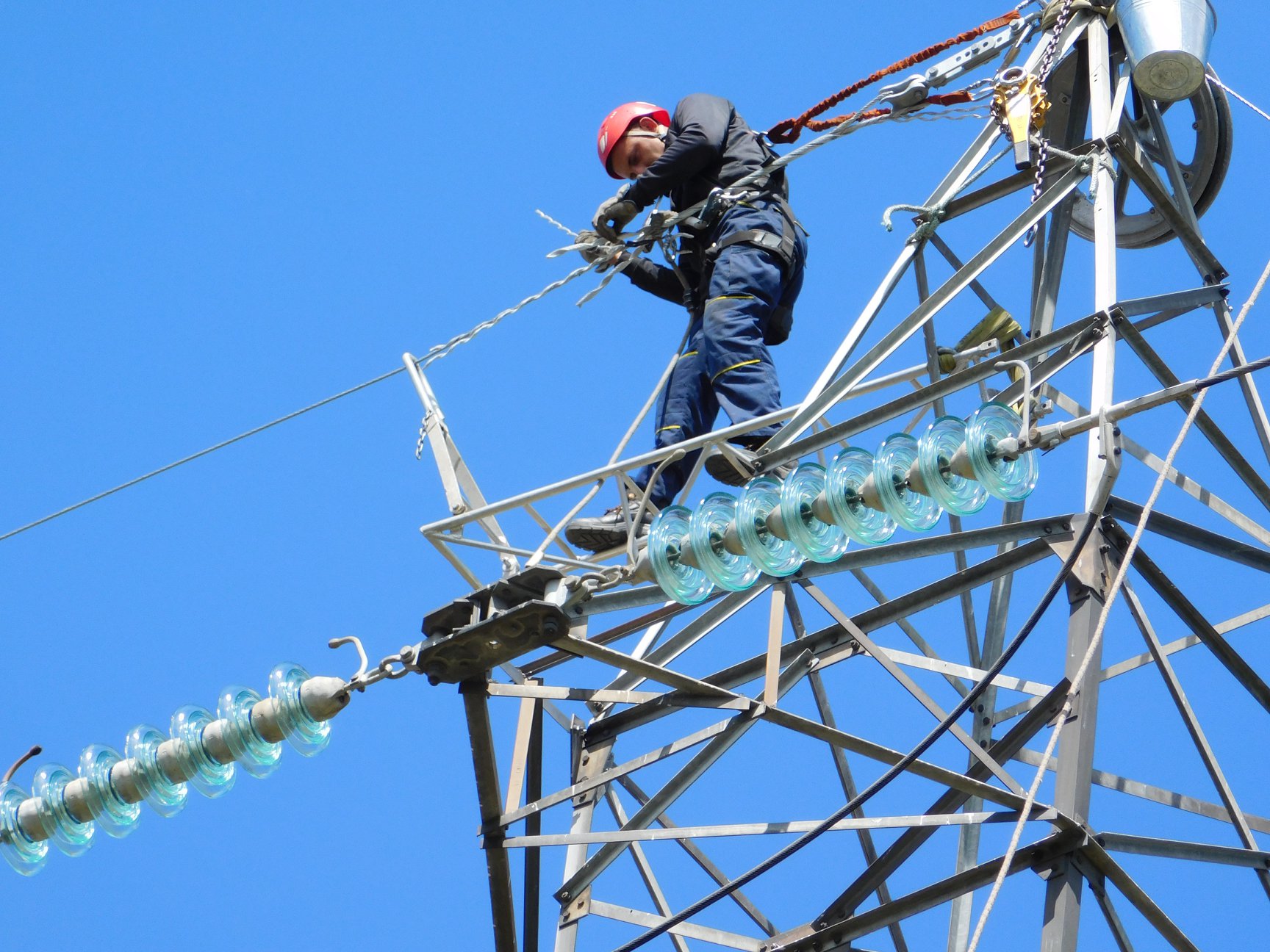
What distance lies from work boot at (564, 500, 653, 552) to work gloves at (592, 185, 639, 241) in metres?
2.28

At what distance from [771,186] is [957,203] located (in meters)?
1.75

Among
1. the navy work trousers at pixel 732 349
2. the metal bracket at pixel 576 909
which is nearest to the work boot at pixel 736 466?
the navy work trousers at pixel 732 349

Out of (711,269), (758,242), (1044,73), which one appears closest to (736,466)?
(758,242)

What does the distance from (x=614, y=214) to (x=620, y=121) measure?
3.78 ft

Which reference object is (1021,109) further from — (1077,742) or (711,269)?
(1077,742)

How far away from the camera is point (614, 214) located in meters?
13.5

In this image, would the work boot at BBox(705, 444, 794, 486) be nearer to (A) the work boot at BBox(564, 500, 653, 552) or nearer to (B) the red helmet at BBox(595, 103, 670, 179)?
(A) the work boot at BBox(564, 500, 653, 552)

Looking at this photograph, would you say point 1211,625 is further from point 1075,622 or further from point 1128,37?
point 1128,37

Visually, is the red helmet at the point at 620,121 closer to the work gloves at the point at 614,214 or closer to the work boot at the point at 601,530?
the work gloves at the point at 614,214

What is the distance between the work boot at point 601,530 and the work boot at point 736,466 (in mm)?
503

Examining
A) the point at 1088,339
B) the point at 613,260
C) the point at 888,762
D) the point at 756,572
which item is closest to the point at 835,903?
the point at 888,762

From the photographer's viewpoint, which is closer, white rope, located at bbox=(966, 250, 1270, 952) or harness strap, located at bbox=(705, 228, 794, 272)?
white rope, located at bbox=(966, 250, 1270, 952)

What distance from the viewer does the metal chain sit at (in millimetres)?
11625

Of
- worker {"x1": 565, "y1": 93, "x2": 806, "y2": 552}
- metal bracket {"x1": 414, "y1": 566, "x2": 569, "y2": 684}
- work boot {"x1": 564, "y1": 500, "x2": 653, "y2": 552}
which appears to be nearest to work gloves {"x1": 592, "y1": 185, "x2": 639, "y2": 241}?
worker {"x1": 565, "y1": 93, "x2": 806, "y2": 552}
